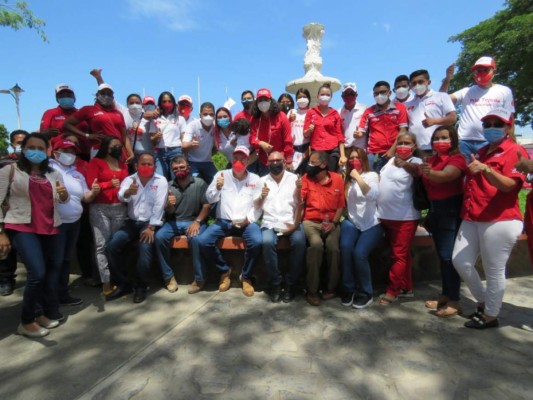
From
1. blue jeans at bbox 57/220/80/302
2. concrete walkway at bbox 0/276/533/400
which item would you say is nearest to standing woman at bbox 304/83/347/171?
concrete walkway at bbox 0/276/533/400

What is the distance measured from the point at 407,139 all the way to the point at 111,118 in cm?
410

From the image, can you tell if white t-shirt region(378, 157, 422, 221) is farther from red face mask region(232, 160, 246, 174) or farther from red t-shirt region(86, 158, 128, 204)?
red t-shirt region(86, 158, 128, 204)

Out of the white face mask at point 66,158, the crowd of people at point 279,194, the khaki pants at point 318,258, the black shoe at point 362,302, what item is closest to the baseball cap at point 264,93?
the crowd of people at point 279,194

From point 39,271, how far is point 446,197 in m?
4.33

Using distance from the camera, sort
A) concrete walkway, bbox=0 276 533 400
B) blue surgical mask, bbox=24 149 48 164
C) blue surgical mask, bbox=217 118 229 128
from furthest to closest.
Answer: blue surgical mask, bbox=217 118 229 128
blue surgical mask, bbox=24 149 48 164
concrete walkway, bbox=0 276 533 400

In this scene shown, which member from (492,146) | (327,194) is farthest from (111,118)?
(492,146)

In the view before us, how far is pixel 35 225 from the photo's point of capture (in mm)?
3619

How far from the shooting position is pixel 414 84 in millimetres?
5145

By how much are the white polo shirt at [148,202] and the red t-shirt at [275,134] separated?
1631 mm

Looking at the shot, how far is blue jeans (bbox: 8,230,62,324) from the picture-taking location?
3.55 metres

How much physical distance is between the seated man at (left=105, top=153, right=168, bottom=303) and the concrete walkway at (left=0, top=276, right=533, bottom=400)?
0.41 m

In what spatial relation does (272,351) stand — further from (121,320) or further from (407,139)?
(407,139)

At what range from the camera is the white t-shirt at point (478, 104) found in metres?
4.50

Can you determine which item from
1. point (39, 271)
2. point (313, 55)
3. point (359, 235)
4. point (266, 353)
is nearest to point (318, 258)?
point (359, 235)
